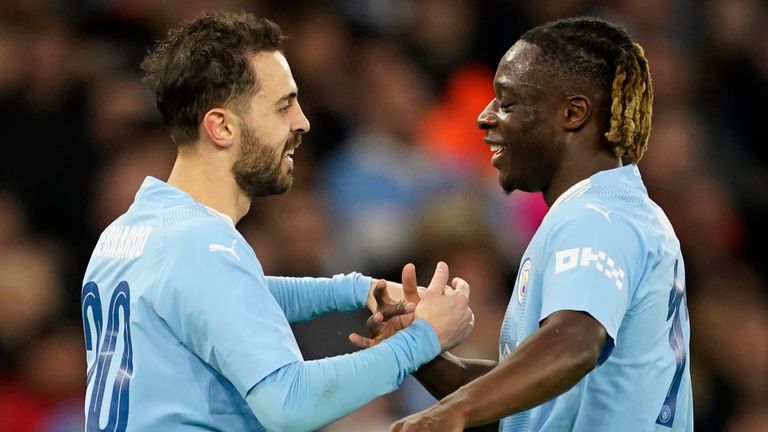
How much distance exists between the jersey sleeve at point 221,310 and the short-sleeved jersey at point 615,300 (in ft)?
2.49

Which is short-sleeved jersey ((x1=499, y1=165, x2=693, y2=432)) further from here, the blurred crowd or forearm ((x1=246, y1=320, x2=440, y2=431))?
the blurred crowd

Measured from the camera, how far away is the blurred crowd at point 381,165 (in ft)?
22.2

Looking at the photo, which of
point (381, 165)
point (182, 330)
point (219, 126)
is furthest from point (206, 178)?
point (381, 165)

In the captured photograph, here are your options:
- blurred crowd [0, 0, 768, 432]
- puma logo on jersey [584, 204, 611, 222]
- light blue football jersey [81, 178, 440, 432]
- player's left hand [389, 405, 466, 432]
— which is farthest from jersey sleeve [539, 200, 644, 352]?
blurred crowd [0, 0, 768, 432]

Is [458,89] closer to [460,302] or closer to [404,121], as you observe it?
[404,121]

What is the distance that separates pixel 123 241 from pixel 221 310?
49 cm

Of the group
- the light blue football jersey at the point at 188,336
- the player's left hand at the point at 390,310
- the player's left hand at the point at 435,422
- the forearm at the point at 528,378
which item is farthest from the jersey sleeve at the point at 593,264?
the player's left hand at the point at 390,310

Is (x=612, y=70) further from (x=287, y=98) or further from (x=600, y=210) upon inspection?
(x=287, y=98)

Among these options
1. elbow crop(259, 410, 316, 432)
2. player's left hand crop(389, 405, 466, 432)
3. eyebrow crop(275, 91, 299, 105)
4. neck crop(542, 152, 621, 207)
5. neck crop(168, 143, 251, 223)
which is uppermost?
eyebrow crop(275, 91, 299, 105)

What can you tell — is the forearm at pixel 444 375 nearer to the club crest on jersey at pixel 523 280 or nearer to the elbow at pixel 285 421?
the club crest on jersey at pixel 523 280

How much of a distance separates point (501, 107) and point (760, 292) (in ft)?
14.8

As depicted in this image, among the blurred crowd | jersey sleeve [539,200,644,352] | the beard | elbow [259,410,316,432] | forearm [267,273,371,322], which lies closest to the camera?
jersey sleeve [539,200,644,352]

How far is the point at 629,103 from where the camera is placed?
3730 mm

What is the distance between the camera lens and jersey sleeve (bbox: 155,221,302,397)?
11.1 feet
